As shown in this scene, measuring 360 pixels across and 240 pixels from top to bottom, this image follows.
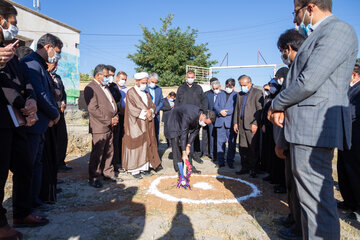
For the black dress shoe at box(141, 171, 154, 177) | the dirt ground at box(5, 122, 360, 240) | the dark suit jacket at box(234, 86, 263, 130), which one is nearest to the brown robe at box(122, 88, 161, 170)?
the black dress shoe at box(141, 171, 154, 177)

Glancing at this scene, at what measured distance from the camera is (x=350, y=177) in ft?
11.4

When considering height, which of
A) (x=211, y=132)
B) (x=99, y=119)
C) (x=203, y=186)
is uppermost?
(x=99, y=119)

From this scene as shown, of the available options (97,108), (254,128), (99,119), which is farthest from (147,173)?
(254,128)

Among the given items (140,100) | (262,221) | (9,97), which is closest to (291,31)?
(262,221)

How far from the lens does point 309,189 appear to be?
1892 mm

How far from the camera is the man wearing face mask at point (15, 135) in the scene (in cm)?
239

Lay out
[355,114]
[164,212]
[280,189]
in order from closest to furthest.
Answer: [164,212] < [355,114] < [280,189]

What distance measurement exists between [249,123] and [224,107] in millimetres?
1292

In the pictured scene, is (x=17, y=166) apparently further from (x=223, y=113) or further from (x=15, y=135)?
(x=223, y=113)

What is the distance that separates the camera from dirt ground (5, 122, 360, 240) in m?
2.80

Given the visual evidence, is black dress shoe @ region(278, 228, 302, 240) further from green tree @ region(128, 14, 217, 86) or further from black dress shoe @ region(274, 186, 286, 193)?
green tree @ region(128, 14, 217, 86)

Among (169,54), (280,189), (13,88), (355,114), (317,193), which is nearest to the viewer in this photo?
(317,193)

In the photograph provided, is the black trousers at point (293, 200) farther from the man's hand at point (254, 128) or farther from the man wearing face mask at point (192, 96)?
the man wearing face mask at point (192, 96)

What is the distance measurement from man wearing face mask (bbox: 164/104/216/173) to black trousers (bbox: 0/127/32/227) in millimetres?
2443
